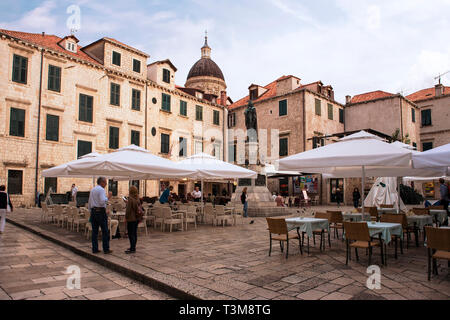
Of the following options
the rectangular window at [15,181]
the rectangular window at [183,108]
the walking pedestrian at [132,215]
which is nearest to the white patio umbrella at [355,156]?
the walking pedestrian at [132,215]

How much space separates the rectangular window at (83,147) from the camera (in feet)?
71.9

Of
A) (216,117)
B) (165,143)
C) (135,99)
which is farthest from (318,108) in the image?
(135,99)

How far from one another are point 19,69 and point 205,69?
2836 centimetres

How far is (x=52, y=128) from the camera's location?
20.8m

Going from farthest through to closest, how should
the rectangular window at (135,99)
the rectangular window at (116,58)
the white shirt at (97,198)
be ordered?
the rectangular window at (135,99)
the rectangular window at (116,58)
the white shirt at (97,198)

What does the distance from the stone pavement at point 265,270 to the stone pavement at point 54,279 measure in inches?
11.1

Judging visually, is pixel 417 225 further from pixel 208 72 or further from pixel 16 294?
pixel 208 72

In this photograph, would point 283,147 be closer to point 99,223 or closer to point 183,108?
point 183,108

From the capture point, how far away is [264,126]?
3183 cm

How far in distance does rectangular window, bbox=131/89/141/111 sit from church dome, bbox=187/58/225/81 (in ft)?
67.6

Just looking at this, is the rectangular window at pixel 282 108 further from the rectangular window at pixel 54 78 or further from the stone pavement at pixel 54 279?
the stone pavement at pixel 54 279

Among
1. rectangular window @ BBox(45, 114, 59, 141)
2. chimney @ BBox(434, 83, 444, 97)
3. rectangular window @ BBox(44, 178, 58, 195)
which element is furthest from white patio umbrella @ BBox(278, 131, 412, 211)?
chimney @ BBox(434, 83, 444, 97)

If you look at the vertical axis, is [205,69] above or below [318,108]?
above

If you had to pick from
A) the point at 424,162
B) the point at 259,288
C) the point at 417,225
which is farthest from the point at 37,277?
the point at 417,225
